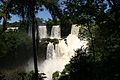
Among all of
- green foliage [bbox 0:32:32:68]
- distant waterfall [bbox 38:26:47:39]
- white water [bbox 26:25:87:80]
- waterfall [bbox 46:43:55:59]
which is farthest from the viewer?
green foliage [bbox 0:32:32:68]

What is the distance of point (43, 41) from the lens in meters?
63.1

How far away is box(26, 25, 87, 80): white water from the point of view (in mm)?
59750

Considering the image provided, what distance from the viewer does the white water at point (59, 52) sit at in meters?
59.8

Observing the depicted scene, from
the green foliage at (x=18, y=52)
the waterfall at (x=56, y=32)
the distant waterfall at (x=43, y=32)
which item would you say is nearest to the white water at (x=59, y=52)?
the waterfall at (x=56, y=32)

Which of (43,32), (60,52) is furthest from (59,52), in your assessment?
(43,32)

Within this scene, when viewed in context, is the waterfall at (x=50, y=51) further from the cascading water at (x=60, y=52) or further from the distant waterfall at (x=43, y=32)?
the distant waterfall at (x=43, y=32)

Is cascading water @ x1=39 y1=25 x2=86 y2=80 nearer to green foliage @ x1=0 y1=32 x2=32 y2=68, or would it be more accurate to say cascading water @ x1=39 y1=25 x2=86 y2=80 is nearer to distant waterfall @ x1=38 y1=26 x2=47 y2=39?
distant waterfall @ x1=38 y1=26 x2=47 y2=39

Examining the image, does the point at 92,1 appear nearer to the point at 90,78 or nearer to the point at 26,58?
the point at 90,78

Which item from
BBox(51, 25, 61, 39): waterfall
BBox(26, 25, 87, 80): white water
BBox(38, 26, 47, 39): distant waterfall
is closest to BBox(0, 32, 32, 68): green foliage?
BBox(38, 26, 47, 39): distant waterfall

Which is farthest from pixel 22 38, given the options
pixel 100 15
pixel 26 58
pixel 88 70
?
pixel 88 70

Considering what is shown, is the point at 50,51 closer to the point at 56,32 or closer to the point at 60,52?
the point at 60,52

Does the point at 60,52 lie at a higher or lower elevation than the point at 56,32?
lower

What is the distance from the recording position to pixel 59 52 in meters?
61.2

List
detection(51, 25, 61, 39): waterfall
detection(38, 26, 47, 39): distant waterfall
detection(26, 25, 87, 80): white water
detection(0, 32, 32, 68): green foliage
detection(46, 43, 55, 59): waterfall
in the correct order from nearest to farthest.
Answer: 1. detection(26, 25, 87, 80): white water
2. detection(46, 43, 55, 59): waterfall
3. detection(51, 25, 61, 39): waterfall
4. detection(38, 26, 47, 39): distant waterfall
5. detection(0, 32, 32, 68): green foliage
